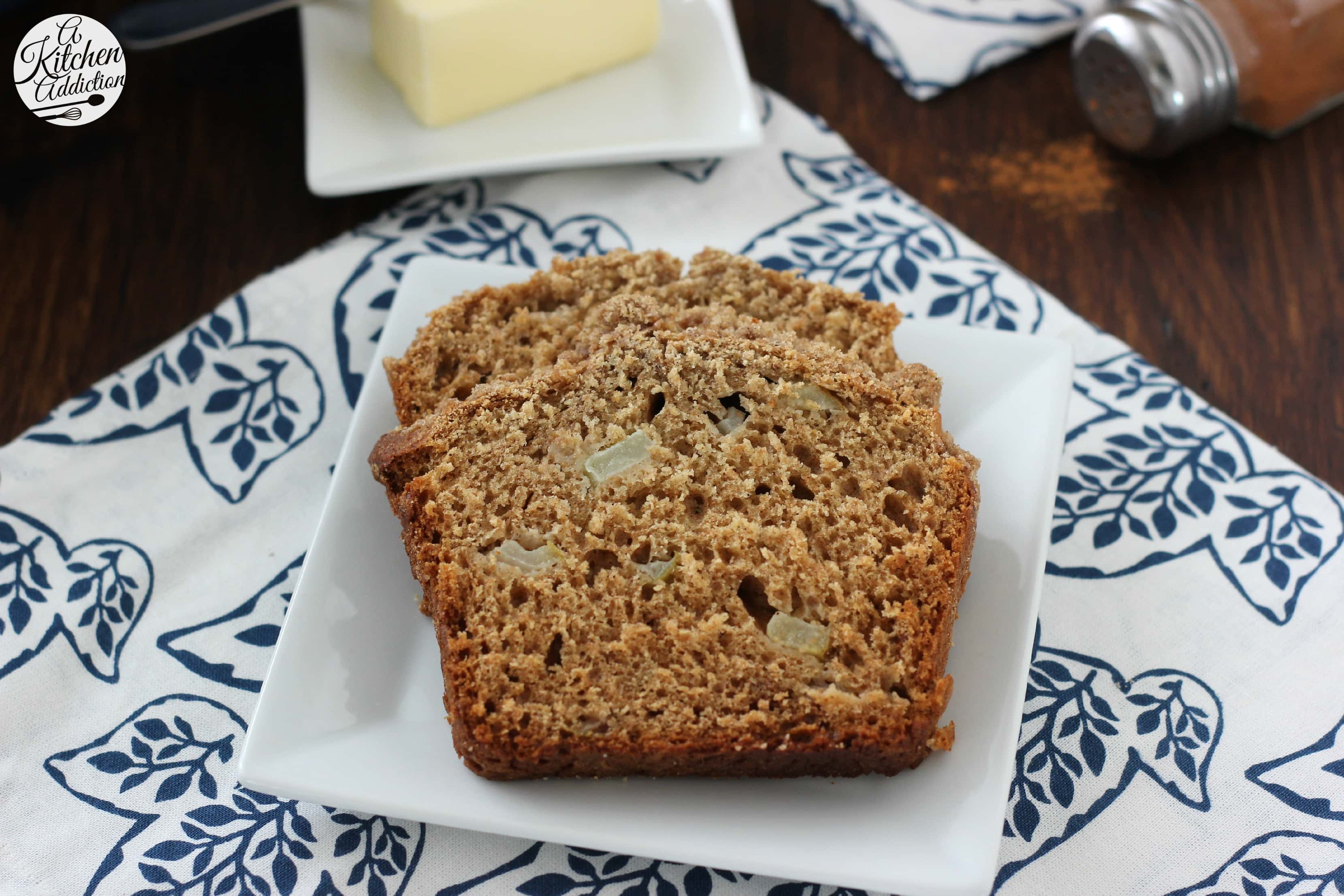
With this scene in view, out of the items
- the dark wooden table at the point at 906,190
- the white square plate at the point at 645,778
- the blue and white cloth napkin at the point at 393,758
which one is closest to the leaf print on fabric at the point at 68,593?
the blue and white cloth napkin at the point at 393,758

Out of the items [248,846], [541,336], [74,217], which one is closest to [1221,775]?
[541,336]

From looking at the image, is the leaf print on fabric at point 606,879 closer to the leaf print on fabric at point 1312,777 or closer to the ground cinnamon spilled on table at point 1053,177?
the leaf print on fabric at point 1312,777

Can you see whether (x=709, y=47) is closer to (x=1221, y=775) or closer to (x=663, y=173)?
(x=663, y=173)

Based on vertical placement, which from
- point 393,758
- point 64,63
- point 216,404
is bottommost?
point 393,758

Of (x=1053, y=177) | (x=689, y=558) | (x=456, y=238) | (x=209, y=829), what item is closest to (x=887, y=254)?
(x=1053, y=177)

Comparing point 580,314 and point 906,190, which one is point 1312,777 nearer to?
point 580,314

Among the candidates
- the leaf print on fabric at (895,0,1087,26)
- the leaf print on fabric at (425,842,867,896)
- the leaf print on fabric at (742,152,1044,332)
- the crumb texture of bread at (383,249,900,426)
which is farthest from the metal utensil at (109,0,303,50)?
the leaf print on fabric at (425,842,867,896)

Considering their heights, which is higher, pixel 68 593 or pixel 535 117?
pixel 535 117
